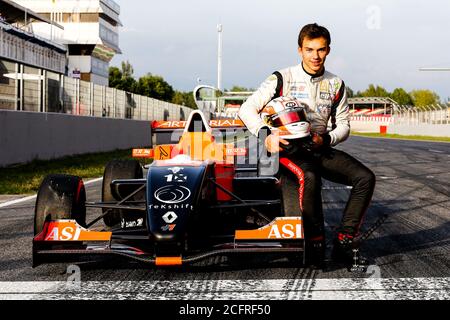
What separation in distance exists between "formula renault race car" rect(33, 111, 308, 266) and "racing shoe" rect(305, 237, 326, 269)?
49 mm

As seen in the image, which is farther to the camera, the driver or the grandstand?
the grandstand

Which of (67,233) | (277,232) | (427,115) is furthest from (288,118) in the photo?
(427,115)

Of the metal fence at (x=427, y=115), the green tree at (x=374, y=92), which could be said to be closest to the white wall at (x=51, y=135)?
the metal fence at (x=427, y=115)

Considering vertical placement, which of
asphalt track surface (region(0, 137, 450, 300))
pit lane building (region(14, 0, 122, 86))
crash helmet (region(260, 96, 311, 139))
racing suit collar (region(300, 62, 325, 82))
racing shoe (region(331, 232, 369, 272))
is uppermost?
pit lane building (region(14, 0, 122, 86))

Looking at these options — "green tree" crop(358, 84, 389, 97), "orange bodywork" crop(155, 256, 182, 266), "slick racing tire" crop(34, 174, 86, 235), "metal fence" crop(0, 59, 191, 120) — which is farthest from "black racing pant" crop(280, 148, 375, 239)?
"green tree" crop(358, 84, 389, 97)

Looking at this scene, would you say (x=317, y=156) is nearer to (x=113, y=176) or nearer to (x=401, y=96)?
(x=113, y=176)

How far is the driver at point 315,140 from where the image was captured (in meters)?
5.02

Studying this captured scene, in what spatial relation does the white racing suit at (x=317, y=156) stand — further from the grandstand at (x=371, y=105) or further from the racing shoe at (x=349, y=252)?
the grandstand at (x=371, y=105)

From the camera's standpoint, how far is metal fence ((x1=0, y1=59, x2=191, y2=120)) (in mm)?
15516

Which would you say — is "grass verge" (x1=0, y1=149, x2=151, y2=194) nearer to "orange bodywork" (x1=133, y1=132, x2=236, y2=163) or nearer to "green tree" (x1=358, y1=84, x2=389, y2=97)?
"orange bodywork" (x1=133, y1=132, x2=236, y2=163)

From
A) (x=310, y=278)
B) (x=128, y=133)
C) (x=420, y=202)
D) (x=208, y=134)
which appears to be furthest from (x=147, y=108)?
(x=310, y=278)

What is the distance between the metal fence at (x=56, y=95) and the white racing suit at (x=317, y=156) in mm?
10368
